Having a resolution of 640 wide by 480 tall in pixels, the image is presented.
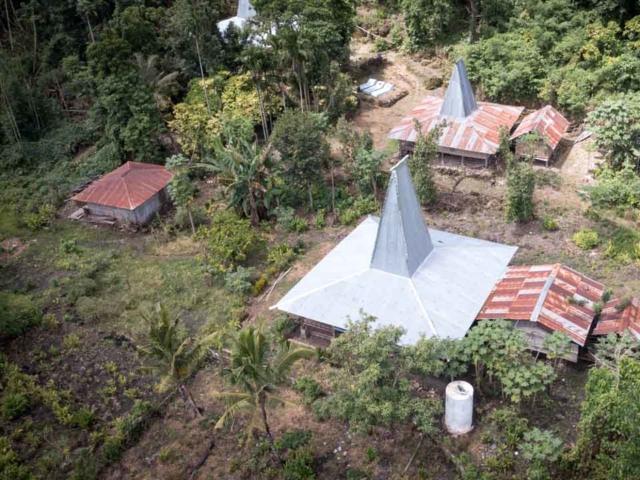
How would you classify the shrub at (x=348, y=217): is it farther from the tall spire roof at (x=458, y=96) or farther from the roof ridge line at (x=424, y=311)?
the tall spire roof at (x=458, y=96)

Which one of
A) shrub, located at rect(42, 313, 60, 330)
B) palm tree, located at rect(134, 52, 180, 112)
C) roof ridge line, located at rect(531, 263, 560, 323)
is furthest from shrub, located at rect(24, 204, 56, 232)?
roof ridge line, located at rect(531, 263, 560, 323)

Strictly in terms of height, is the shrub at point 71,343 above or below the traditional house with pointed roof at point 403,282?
below

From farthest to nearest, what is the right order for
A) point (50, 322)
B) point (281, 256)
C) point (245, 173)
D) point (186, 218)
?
point (186, 218) → point (245, 173) → point (281, 256) → point (50, 322)

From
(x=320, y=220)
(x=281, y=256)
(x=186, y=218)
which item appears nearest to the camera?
(x=281, y=256)

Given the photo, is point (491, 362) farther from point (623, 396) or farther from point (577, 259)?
point (577, 259)

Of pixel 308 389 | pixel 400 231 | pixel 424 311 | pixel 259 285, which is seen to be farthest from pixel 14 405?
pixel 400 231

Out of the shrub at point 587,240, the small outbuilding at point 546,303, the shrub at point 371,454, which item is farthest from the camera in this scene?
the shrub at point 587,240

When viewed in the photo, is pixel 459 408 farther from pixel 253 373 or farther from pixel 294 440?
pixel 253 373

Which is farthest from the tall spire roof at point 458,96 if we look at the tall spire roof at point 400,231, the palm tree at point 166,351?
the palm tree at point 166,351
